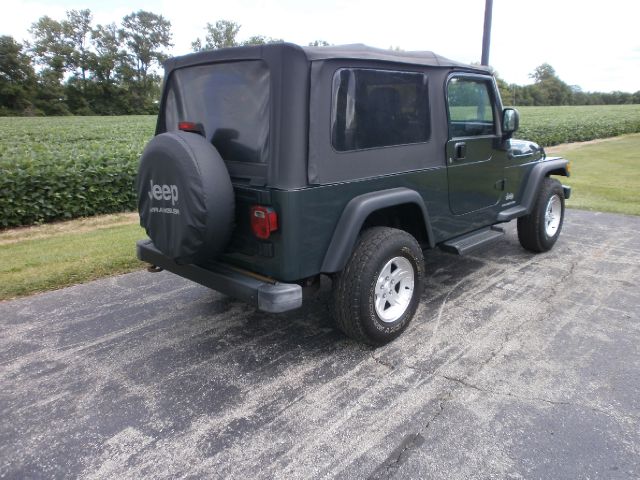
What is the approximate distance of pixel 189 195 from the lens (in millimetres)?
2855

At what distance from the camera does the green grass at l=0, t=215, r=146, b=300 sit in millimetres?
4777

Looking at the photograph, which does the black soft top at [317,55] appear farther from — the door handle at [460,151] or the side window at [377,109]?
the door handle at [460,151]

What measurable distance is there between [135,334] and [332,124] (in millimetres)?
2236

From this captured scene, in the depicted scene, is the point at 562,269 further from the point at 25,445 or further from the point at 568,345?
the point at 25,445

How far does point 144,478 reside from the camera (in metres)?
2.23

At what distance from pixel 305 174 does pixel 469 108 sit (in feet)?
7.17

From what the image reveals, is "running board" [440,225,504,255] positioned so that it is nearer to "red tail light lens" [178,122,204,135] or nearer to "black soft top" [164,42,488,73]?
"black soft top" [164,42,488,73]

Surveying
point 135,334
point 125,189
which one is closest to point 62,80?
point 125,189

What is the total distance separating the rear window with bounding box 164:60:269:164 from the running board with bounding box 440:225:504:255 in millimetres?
2012

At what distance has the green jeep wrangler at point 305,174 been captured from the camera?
287cm

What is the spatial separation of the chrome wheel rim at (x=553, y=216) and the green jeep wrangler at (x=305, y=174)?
2165 millimetres

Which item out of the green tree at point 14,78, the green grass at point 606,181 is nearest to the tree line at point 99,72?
the green tree at point 14,78

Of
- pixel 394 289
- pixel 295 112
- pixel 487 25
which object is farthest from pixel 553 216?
pixel 487 25

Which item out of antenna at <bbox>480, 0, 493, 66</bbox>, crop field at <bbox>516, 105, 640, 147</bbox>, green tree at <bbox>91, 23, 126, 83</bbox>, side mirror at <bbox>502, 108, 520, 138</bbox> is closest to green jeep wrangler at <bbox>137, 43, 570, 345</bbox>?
side mirror at <bbox>502, 108, 520, 138</bbox>
